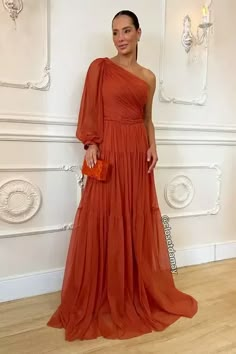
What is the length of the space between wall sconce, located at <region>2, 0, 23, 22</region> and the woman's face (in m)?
0.54

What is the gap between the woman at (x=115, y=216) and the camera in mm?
1965

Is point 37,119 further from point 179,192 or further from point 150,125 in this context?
point 179,192

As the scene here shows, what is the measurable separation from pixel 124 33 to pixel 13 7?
0.63 m

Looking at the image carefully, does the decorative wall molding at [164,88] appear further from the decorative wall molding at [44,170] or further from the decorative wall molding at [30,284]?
the decorative wall molding at [30,284]

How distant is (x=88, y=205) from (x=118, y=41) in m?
0.88

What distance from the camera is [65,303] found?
197 centimetres

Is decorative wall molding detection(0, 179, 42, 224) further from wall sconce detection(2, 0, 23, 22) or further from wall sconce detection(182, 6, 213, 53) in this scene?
wall sconce detection(182, 6, 213, 53)

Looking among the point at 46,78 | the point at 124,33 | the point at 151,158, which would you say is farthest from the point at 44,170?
the point at 124,33

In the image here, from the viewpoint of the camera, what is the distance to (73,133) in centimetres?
233

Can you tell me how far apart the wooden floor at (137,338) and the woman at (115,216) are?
0.28 feet

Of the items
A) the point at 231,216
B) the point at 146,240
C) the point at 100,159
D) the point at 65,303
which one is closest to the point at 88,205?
the point at 100,159

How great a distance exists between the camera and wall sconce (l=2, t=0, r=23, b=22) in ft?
6.66

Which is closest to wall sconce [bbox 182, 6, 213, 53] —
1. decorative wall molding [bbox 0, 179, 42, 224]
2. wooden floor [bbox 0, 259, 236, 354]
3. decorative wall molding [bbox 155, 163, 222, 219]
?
decorative wall molding [bbox 155, 163, 222, 219]

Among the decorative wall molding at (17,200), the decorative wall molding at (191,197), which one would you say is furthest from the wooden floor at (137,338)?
the decorative wall molding at (191,197)
